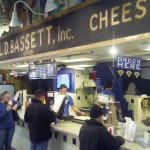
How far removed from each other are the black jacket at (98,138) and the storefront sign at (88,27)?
3.81 feet

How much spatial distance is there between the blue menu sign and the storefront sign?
53 cm

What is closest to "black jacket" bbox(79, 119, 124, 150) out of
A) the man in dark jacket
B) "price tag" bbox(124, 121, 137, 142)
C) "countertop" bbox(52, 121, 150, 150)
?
the man in dark jacket

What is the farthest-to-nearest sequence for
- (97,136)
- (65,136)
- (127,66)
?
(65,136), (127,66), (97,136)

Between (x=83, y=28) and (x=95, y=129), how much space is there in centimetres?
146

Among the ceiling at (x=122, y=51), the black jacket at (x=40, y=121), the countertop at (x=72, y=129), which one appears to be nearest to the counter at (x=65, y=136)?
the countertop at (x=72, y=129)

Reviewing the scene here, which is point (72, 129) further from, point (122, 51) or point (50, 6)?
point (50, 6)

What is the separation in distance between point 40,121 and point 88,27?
6.92 feet

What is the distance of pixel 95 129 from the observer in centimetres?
357

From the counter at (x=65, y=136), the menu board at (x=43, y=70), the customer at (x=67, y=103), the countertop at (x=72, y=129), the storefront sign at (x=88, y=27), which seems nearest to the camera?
the storefront sign at (x=88, y=27)

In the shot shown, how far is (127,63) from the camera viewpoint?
4.14 m

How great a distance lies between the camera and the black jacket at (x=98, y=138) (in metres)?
3.52

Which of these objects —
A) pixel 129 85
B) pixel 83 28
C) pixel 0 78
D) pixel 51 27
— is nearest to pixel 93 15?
pixel 83 28

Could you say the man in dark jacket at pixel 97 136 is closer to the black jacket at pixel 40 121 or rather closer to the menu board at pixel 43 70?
the black jacket at pixel 40 121

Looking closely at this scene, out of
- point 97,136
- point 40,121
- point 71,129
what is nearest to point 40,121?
point 40,121
